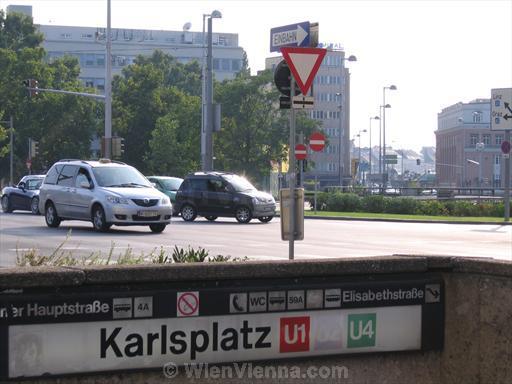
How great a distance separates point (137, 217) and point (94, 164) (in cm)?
217

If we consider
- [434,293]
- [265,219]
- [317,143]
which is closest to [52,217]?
[265,219]

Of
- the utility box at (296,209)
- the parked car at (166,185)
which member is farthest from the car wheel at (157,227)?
the parked car at (166,185)

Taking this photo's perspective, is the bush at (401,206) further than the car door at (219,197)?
Yes

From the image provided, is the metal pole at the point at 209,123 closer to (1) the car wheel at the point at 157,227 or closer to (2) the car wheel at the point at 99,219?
(1) the car wheel at the point at 157,227

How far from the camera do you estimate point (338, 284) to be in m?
5.82

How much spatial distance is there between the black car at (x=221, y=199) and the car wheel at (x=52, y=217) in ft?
24.2

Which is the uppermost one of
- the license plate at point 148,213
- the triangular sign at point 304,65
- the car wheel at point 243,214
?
the triangular sign at point 304,65

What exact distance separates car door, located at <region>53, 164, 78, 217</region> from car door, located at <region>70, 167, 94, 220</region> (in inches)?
4.1

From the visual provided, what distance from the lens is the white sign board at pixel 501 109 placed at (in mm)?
36062

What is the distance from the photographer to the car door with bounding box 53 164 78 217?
25562 mm

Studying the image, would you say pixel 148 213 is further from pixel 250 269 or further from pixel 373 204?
pixel 373 204

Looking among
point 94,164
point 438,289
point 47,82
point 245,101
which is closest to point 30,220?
point 94,164

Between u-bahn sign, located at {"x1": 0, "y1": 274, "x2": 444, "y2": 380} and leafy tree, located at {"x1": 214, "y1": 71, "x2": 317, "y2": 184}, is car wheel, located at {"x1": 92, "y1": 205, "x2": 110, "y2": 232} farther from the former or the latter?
leafy tree, located at {"x1": 214, "y1": 71, "x2": 317, "y2": 184}

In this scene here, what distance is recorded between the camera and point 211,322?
5441 millimetres
